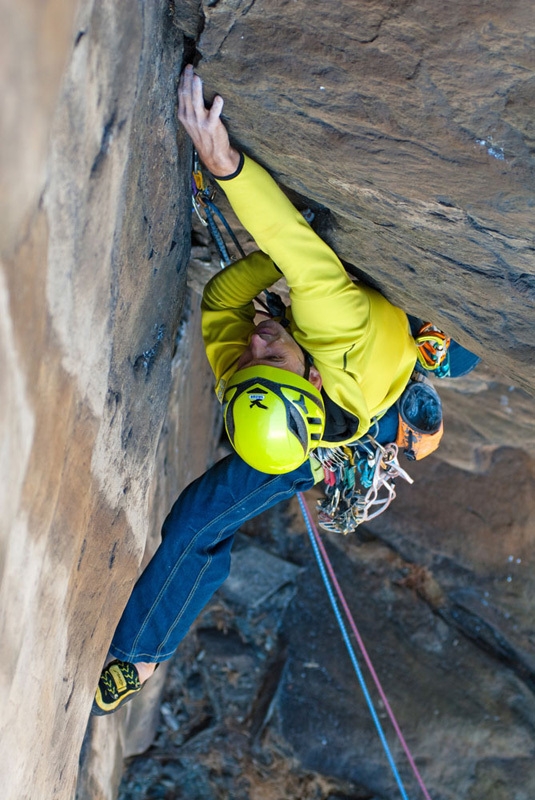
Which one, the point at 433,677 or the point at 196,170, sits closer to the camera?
the point at 196,170

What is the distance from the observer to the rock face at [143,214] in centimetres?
126

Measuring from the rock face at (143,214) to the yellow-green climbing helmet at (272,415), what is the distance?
0.98 feet

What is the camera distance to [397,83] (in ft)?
5.26

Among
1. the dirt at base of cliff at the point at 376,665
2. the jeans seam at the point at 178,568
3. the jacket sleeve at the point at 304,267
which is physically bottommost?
the dirt at base of cliff at the point at 376,665

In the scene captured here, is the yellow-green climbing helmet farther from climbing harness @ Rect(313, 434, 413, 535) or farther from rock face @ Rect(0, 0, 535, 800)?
climbing harness @ Rect(313, 434, 413, 535)

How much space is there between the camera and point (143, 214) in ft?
6.20

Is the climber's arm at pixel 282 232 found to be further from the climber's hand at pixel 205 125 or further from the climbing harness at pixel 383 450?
the climbing harness at pixel 383 450

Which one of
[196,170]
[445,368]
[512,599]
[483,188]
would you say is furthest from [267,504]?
[512,599]

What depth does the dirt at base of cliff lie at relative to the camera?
4129 mm

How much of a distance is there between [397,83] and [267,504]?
1646mm

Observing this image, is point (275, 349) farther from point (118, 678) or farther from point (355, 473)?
point (118, 678)

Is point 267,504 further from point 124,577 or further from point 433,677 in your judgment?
point 433,677

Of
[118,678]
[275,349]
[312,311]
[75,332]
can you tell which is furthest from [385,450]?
[75,332]

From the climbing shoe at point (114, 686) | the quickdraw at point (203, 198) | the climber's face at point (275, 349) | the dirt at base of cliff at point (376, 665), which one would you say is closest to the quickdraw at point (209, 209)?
the quickdraw at point (203, 198)
